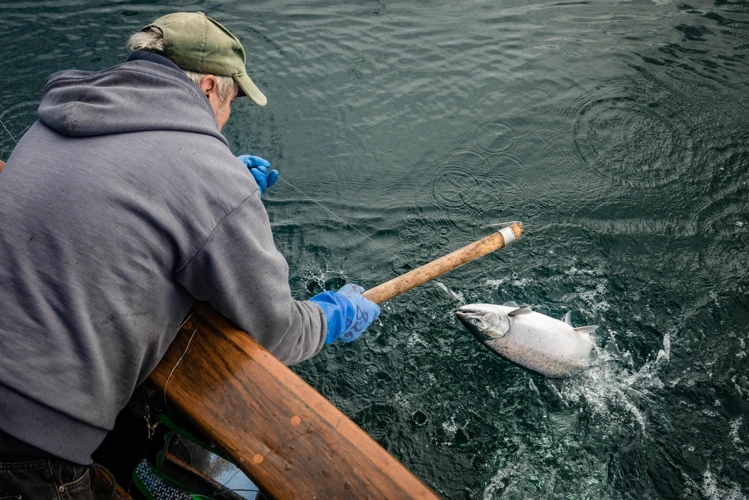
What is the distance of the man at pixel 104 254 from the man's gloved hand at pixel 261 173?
1.49 m

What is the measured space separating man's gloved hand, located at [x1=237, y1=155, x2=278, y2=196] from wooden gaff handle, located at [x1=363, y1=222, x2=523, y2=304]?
3.64ft

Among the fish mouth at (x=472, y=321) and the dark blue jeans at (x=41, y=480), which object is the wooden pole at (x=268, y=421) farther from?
the fish mouth at (x=472, y=321)

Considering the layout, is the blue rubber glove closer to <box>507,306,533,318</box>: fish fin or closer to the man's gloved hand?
the man's gloved hand

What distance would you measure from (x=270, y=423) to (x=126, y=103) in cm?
133

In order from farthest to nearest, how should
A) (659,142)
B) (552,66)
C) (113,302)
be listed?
(552,66) → (659,142) → (113,302)

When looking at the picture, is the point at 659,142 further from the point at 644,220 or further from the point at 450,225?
the point at 450,225

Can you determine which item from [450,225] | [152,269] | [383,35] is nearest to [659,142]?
[450,225]

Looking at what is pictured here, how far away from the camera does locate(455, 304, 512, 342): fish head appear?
3.97 meters

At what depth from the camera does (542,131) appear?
6645 mm

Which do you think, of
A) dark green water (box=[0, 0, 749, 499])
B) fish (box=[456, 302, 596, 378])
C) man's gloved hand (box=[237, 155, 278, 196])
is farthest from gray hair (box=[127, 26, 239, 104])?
fish (box=[456, 302, 596, 378])

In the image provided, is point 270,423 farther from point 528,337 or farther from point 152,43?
point 528,337

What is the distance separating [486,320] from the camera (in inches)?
156

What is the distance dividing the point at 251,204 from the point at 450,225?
362 cm

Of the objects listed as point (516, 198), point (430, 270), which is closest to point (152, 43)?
point (430, 270)
